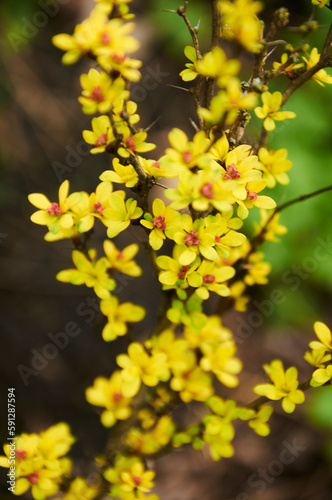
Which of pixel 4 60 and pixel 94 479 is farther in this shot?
pixel 4 60

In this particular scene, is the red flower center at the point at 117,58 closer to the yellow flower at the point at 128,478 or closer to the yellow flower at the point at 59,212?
the yellow flower at the point at 59,212

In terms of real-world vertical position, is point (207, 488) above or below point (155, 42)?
below

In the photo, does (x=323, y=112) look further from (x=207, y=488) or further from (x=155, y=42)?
(x=207, y=488)

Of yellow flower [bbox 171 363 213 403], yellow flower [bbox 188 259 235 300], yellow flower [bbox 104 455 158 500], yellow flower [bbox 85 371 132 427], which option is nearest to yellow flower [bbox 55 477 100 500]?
yellow flower [bbox 104 455 158 500]

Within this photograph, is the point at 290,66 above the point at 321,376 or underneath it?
above

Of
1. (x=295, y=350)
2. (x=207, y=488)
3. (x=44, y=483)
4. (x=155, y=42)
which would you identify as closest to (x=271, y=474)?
(x=207, y=488)

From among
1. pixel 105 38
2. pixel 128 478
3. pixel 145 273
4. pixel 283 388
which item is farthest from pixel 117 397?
pixel 145 273

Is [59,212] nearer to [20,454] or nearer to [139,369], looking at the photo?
[139,369]

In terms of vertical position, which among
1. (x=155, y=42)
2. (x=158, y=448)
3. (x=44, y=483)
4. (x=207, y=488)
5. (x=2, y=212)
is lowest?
(x=207, y=488)
